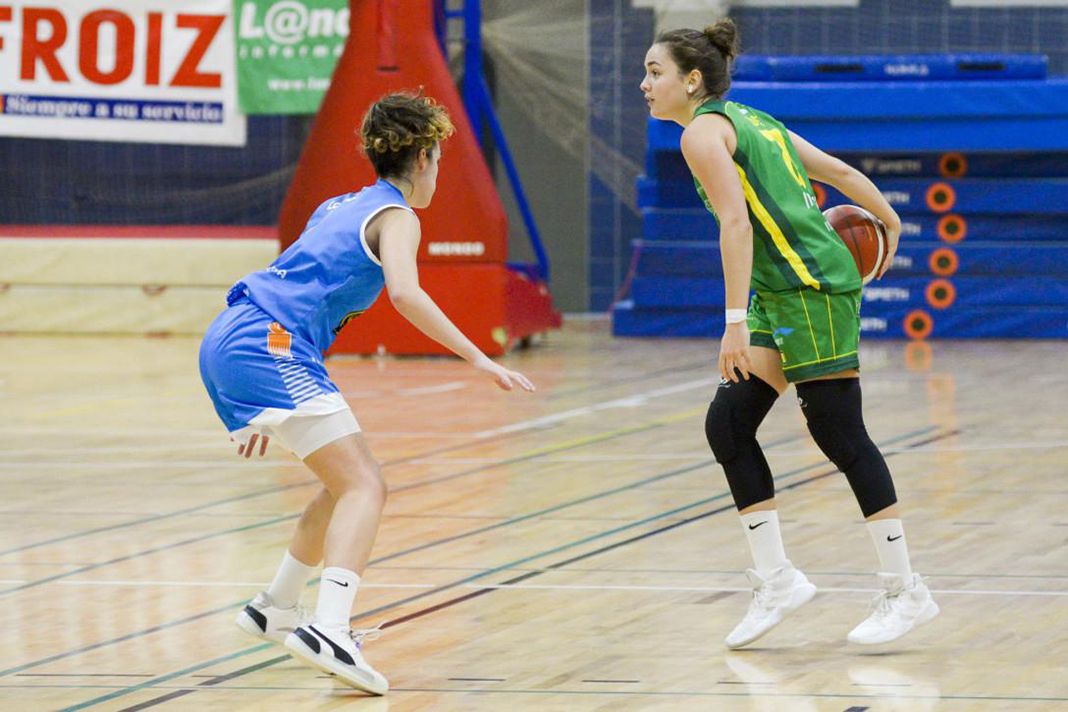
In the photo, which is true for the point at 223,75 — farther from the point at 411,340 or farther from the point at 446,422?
the point at 446,422

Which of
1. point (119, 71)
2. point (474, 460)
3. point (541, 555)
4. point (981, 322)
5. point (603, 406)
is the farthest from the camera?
point (119, 71)

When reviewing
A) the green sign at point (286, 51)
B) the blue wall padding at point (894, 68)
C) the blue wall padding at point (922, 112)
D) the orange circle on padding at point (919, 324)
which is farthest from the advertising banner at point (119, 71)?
the orange circle on padding at point (919, 324)

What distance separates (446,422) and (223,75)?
878 centimetres

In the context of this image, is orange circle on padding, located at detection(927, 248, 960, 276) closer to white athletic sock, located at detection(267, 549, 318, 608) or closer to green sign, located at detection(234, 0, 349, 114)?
green sign, located at detection(234, 0, 349, 114)

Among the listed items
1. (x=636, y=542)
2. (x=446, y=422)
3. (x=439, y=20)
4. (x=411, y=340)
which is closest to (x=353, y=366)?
(x=411, y=340)

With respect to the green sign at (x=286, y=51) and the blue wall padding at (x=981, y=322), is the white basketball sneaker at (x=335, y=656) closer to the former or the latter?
the blue wall padding at (x=981, y=322)

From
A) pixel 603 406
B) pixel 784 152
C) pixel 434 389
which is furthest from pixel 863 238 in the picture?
pixel 434 389

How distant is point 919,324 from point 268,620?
36.5ft

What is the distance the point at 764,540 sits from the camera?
4777mm

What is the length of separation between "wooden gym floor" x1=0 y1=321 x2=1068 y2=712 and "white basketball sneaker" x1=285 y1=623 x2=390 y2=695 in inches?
2.1

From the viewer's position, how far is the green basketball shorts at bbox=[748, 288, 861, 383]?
15.2 feet

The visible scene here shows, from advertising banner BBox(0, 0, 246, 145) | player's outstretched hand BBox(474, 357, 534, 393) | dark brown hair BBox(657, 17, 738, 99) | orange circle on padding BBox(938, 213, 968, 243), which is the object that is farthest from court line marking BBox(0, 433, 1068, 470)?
advertising banner BBox(0, 0, 246, 145)

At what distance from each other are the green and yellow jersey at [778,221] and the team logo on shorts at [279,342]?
1100 mm

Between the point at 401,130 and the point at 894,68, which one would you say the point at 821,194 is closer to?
the point at 894,68
